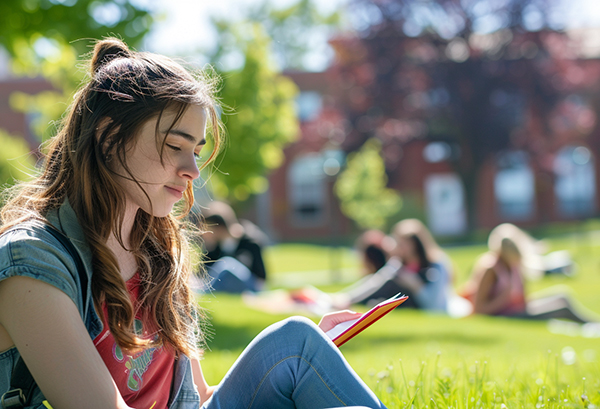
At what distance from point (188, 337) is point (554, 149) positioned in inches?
1217

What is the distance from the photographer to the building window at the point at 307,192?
34.7 metres

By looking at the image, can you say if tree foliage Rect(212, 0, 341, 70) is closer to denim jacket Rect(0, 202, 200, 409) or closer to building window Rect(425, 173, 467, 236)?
building window Rect(425, 173, 467, 236)

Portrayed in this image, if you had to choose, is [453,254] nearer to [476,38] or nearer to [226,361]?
[476,38]

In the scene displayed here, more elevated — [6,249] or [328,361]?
[6,249]

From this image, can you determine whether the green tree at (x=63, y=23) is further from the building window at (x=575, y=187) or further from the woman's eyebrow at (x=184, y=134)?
the building window at (x=575, y=187)

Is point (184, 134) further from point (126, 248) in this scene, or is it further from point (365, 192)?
point (365, 192)

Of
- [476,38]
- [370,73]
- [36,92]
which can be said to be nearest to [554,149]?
[476,38]

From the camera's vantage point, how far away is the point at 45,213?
185 centimetres

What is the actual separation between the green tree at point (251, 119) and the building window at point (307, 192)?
14921 millimetres

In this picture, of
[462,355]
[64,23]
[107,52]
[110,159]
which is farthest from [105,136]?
[64,23]

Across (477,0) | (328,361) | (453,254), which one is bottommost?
(453,254)

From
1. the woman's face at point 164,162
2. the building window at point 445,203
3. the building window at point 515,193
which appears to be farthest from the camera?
the building window at point 515,193

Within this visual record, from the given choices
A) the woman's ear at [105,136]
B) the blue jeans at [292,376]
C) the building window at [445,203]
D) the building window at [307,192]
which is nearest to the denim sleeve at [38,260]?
the woman's ear at [105,136]

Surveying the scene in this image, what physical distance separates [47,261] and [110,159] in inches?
17.1
